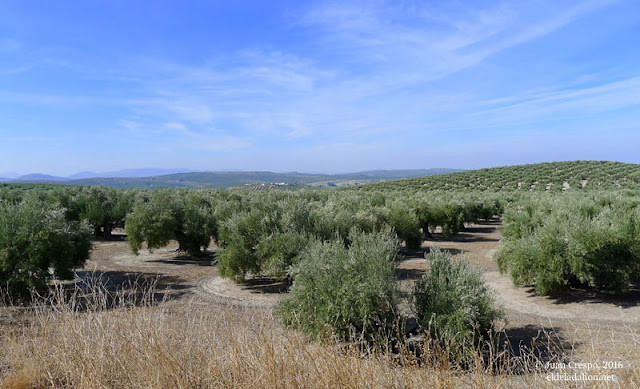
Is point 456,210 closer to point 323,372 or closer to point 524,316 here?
point 524,316

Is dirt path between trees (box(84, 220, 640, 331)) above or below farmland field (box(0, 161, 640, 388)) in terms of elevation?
below

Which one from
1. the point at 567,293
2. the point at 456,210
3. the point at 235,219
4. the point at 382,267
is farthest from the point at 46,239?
the point at 456,210

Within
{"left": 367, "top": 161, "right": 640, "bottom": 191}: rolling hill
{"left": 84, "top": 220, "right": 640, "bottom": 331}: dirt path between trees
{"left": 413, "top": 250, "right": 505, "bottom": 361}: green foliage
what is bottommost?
{"left": 84, "top": 220, "right": 640, "bottom": 331}: dirt path between trees

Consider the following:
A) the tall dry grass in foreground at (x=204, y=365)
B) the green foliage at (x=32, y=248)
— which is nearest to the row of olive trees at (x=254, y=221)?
the green foliage at (x=32, y=248)

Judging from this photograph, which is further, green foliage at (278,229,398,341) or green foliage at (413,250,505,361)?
green foliage at (278,229,398,341)

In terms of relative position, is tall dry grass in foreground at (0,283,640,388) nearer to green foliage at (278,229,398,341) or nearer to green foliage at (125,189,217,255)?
green foliage at (278,229,398,341)

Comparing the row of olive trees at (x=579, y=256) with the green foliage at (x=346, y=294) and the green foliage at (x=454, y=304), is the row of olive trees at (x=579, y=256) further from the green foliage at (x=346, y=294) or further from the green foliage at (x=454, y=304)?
the green foliage at (x=346, y=294)

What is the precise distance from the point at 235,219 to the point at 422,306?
7.94 meters

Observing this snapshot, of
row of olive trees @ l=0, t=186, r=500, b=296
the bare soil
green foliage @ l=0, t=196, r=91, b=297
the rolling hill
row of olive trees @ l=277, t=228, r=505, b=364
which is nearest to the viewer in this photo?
row of olive trees @ l=277, t=228, r=505, b=364

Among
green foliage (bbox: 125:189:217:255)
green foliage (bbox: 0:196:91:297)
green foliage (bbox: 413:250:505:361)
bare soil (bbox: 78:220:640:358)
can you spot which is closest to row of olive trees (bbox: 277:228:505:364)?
green foliage (bbox: 413:250:505:361)

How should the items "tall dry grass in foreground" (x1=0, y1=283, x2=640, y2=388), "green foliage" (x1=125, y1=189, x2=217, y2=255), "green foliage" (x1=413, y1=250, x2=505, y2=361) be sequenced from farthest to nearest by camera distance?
"green foliage" (x1=125, y1=189, x2=217, y2=255), "green foliage" (x1=413, y1=250, x2=505, y2=361), "tall dry grass in foreground" (x1=0, y1=283, x2=640, y2=388)

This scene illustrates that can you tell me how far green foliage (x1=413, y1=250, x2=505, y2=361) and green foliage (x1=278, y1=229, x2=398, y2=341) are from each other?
2.52 ft

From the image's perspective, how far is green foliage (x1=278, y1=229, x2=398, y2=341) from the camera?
23.3ft

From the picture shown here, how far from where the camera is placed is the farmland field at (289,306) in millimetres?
3713
